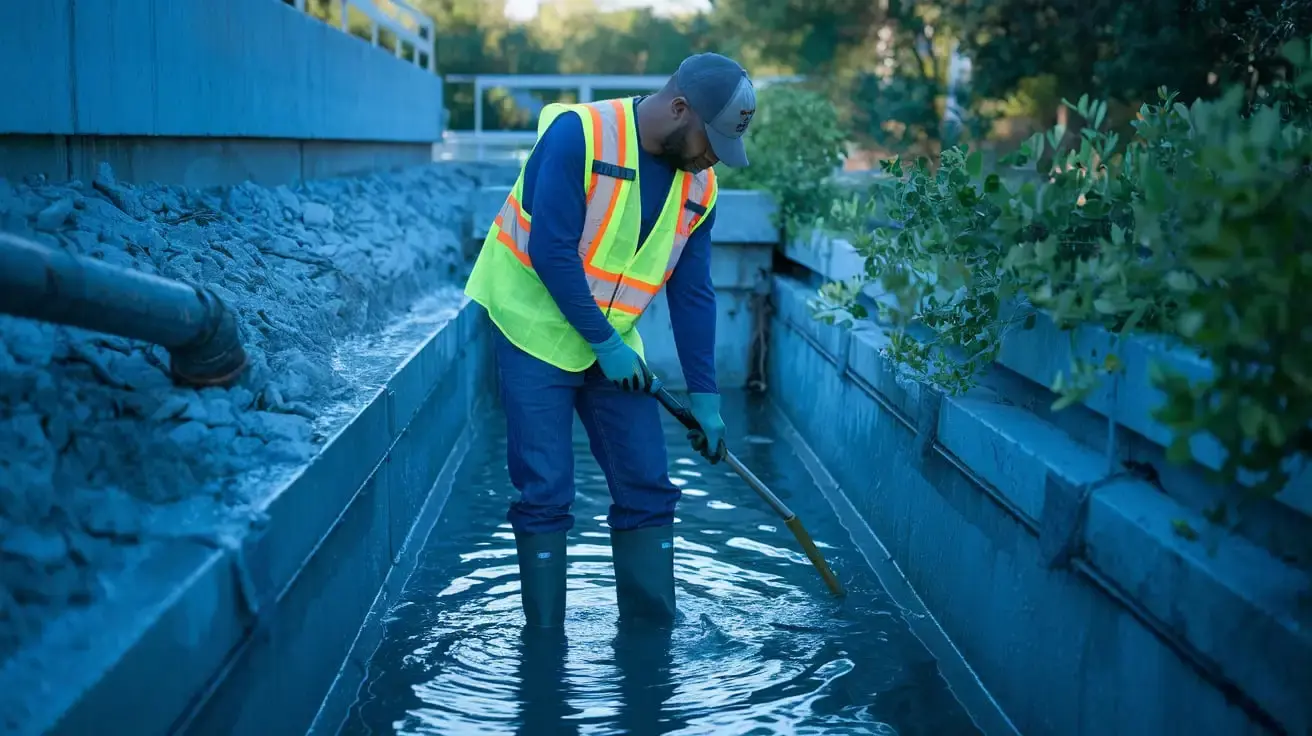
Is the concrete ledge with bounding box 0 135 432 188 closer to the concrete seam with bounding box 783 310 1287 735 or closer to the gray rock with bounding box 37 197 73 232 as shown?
the gray rock with bounding box 37 197 73 232

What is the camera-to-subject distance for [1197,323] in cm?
237

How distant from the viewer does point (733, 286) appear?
31.6 ft

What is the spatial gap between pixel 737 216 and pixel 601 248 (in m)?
5.50

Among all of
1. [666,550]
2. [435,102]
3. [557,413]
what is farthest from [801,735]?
[435,102]

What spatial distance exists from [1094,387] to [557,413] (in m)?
1.83

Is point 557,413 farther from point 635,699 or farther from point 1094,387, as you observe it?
point 1094,387

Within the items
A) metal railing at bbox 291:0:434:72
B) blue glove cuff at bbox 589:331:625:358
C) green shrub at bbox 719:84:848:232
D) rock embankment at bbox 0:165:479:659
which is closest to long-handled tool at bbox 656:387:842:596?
blue glove cuff at bbox 589:331:625:358

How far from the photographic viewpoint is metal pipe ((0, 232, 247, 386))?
8.93 feet

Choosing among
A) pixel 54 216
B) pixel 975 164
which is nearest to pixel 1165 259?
pixel 975 164

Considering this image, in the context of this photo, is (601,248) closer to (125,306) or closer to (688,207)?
(688,207)

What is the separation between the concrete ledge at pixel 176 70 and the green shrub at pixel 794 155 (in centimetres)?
315

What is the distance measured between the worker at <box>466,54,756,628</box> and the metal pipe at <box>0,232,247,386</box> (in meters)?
0.94

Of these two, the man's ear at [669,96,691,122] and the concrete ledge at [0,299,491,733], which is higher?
the man's ear at [669,96,691,122]

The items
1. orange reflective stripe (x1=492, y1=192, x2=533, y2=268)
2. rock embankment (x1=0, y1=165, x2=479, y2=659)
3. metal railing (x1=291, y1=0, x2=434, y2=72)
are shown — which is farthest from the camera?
metal railing (x1=291, y1=0, x2=434, y2=72)
